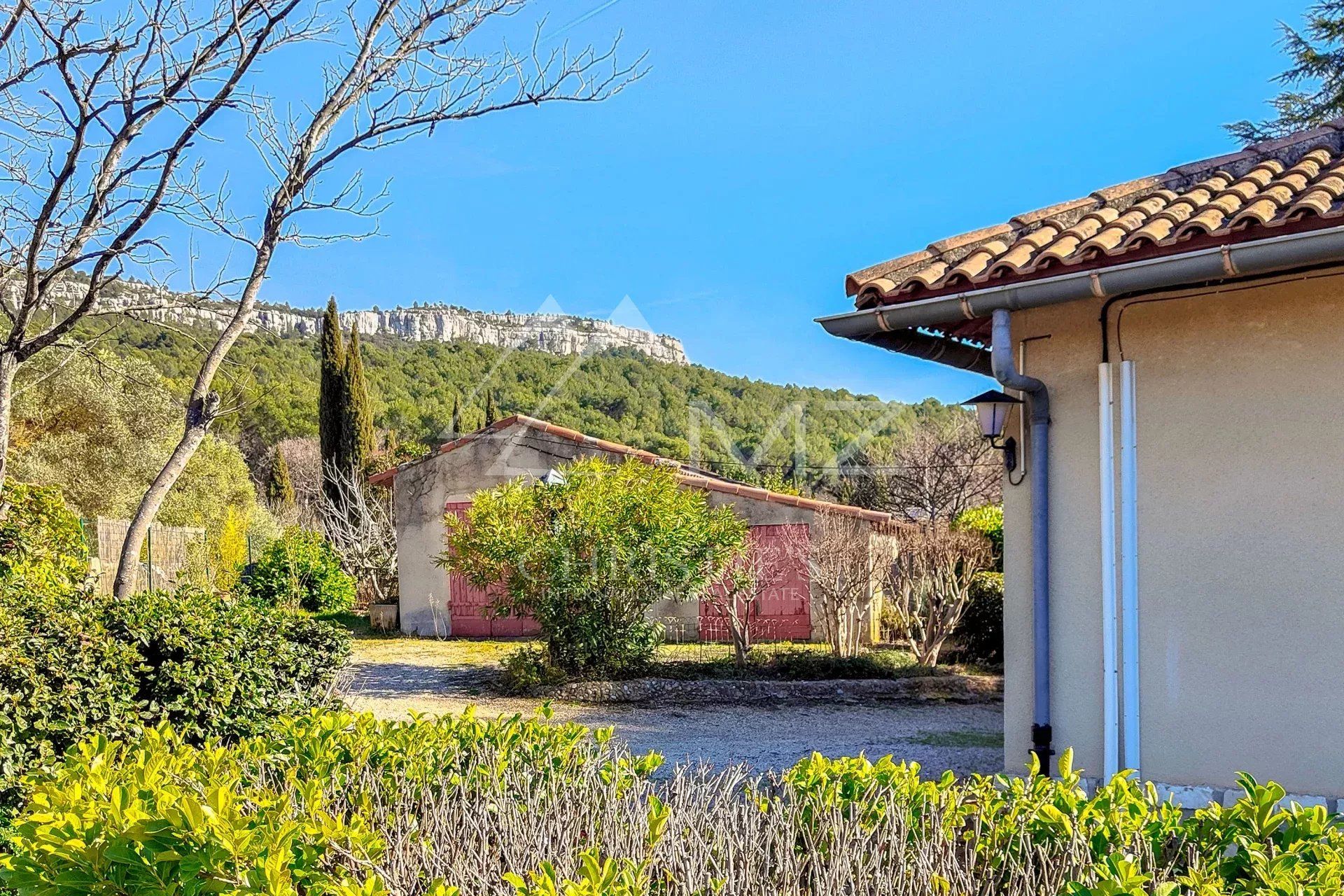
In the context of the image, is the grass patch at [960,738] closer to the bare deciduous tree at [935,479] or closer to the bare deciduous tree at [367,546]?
Result: the bare deciduous tree at [935,479]

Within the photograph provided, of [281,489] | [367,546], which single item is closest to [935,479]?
[367,546]

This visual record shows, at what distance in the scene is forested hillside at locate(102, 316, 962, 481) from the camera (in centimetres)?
2925

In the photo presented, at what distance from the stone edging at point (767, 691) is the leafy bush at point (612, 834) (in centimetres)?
822

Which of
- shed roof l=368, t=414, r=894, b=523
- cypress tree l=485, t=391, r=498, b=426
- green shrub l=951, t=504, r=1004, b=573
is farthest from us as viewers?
cypress tree l=485, t=391, r=498, b=426

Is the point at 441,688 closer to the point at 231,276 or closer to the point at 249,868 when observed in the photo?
the point at 231,276

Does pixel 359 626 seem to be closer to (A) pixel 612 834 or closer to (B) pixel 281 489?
(B) pixel 281 489

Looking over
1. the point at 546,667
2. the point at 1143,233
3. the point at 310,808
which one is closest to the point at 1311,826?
the point at 310,808

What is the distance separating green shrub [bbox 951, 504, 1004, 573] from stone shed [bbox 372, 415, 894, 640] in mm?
1227

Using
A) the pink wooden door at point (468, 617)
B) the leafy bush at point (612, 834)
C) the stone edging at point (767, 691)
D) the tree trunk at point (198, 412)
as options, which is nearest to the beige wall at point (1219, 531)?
the leafy bush at point (612, 834)

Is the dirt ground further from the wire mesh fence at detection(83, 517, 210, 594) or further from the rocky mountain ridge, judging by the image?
the rocky mountain ridge

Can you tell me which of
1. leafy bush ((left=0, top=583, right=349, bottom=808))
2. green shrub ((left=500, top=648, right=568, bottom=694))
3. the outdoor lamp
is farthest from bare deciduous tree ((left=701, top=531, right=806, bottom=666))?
the outdoor lamp

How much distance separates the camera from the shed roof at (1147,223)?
14.9 feet

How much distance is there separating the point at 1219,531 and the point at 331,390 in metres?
24.0

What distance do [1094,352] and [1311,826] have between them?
3098 millimetres
